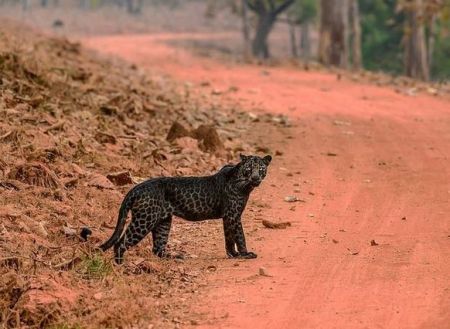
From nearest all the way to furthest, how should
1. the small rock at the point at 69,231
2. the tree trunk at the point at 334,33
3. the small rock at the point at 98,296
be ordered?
the small rock at the point at 98,296, the small rock at the point at 69,231, the tree trunk at the point at 334,33

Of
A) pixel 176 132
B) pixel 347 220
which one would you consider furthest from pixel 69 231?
pixel 176 132

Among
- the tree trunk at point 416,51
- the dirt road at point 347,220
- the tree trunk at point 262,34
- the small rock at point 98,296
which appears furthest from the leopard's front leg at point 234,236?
the tree trunk at point 262,34

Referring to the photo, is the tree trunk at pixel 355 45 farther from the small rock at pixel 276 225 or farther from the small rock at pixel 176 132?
the small rock at pixel 276 225

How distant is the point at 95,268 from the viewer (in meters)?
8.85

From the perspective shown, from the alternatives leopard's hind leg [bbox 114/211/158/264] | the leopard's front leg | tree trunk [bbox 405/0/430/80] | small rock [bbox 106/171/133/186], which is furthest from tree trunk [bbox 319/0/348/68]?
leopard's hind leg [bbox 114/211/158/264]

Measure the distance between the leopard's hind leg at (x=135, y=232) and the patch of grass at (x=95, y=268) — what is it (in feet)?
1.15

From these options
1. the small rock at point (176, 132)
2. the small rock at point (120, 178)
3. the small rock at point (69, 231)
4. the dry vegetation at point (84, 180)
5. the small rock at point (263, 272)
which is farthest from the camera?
the small rock at point (176, 132)

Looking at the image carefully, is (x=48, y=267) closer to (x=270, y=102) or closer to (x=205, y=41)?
(x=270, y=102)

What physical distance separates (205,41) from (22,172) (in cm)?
4525

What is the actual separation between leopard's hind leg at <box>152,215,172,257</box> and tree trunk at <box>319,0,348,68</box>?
66.2 feet

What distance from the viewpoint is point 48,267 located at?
8852 mm

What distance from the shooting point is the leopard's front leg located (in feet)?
31.7

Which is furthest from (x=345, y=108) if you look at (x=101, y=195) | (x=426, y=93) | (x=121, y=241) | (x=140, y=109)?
(x=121, y=241)

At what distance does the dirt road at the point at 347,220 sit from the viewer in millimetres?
8148
